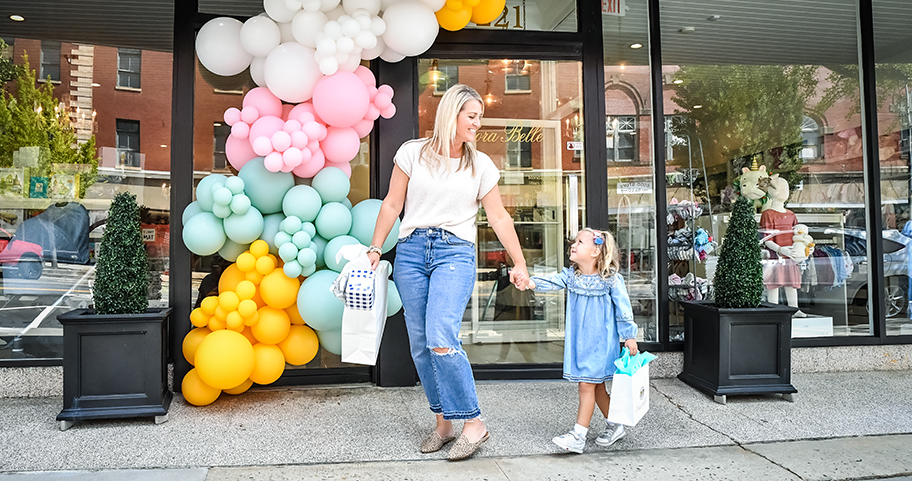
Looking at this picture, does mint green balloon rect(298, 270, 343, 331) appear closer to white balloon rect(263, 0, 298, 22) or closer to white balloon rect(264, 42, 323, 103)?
white balloon rect(264, 42, 323, 103)

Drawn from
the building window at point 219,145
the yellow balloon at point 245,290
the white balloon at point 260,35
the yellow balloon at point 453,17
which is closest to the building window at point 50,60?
the building window at point 219,145

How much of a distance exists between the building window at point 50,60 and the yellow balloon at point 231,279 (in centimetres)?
247

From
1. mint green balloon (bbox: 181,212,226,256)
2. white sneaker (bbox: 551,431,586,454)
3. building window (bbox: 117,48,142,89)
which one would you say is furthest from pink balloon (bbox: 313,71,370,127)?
white sneaker (bbox: 551,431,586,454)

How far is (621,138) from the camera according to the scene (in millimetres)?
4590

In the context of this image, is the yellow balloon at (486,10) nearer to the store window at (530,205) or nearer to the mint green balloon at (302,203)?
the store window at (530,205)

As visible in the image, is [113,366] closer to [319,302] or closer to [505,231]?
[319,302]

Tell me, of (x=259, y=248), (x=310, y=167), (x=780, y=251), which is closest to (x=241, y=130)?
(x=310, y=167)

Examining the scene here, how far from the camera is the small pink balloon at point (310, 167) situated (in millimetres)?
3477

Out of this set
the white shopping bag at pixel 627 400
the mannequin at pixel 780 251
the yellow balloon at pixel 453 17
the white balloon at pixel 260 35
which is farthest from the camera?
the mannequin at pixel 780 251

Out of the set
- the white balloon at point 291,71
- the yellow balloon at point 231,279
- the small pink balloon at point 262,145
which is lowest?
the yellow balloon at point 231,279

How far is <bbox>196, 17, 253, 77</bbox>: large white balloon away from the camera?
3.52 meters

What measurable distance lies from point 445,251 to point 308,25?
1565mm

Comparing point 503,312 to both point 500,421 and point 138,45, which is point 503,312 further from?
point 138,45

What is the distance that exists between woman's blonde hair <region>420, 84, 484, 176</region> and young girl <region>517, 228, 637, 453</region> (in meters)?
0.71
